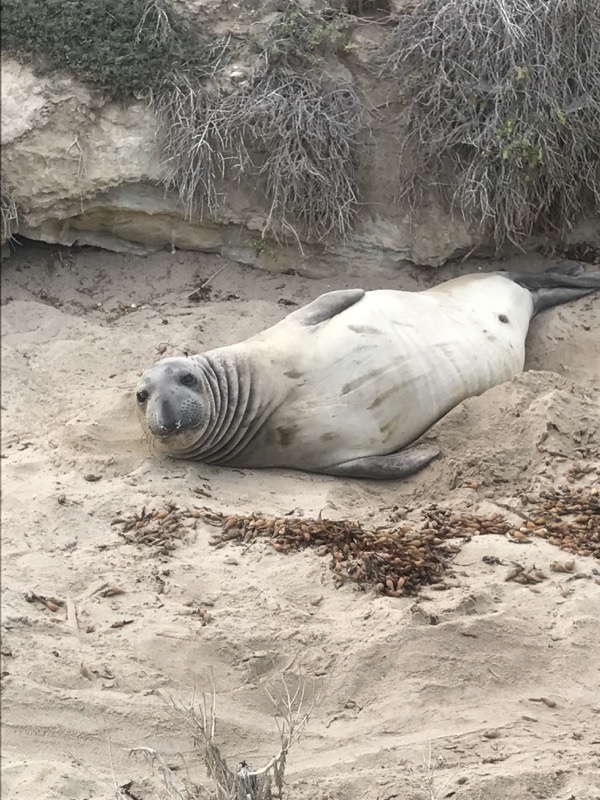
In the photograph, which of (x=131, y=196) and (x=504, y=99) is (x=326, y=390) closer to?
(x=131, y=196)

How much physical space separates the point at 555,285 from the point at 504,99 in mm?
1262

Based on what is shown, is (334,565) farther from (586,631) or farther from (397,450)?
(397,450)

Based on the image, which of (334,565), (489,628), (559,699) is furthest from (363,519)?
(559,699)

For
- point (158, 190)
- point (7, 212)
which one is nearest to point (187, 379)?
point (158, 190)

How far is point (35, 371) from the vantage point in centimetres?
616

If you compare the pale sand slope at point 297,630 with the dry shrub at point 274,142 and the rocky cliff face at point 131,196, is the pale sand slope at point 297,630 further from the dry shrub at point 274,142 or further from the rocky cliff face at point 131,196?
the dry shrub at point 274,142

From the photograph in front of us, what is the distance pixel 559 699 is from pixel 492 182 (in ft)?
13.4

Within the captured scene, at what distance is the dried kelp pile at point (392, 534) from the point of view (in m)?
4.26

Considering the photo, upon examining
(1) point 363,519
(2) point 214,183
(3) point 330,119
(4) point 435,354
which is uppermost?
(3) point 330,119

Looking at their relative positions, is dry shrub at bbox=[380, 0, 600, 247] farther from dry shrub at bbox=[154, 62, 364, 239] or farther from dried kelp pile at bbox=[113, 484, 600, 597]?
dried kelp pile at bbox=[113, 484, 600, 597]

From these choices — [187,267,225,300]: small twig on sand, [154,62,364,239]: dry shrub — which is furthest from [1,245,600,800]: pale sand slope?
[154,62,364,239]: dry shrub

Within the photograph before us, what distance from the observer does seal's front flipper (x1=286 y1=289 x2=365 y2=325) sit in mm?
6059

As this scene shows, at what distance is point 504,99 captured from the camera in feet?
22.3

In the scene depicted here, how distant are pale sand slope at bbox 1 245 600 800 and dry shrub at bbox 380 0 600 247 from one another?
1565mm
